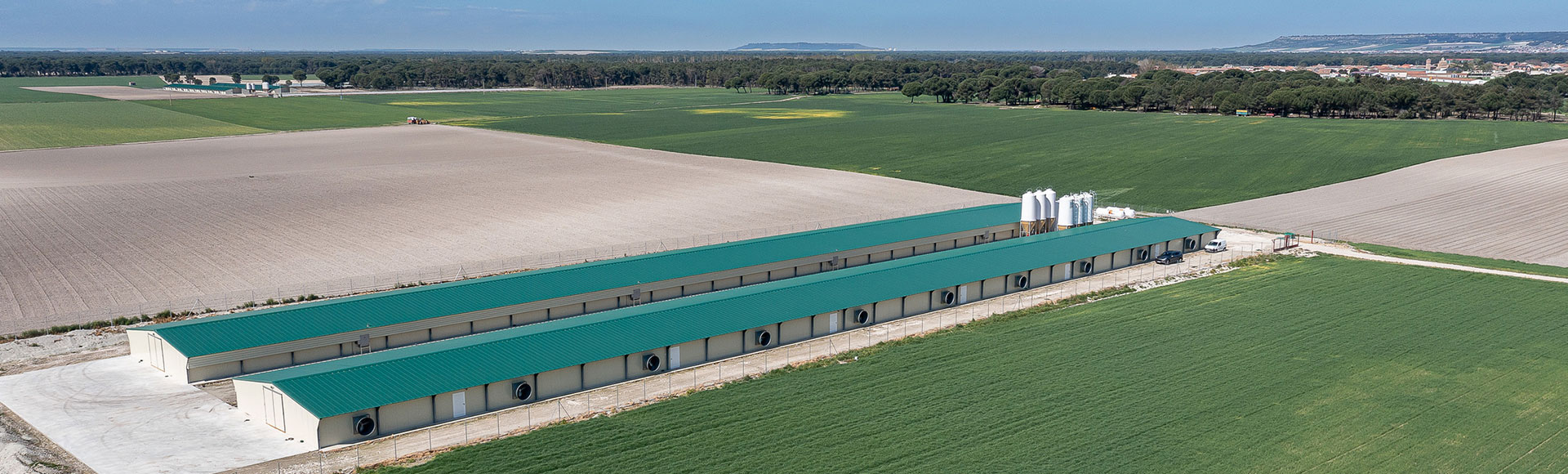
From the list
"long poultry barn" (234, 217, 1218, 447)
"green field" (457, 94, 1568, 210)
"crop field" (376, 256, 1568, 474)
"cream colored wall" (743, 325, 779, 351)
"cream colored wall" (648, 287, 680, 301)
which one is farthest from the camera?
"green field" (457, 94, 1568, 210)

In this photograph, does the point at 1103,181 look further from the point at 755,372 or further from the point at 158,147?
the point at 158,147

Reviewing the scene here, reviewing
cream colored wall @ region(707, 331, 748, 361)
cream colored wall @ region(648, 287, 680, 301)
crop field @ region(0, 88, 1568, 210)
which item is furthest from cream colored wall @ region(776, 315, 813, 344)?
crop field @ region(0, 88, 1568, 210)

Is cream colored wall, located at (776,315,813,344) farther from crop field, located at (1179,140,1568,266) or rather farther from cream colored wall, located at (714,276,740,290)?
crop field, located at (1179,140,1568,266)

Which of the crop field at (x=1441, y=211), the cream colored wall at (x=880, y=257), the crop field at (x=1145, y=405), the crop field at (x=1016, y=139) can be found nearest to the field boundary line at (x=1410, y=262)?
the crop field at (x=1441, y=211)

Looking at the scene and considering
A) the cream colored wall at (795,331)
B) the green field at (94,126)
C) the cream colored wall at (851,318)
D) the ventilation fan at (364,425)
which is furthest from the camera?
the green field at (94,126)

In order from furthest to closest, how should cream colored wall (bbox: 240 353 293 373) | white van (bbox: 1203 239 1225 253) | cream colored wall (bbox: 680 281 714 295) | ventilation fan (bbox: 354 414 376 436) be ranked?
white van (bbox: 1203 239 1225 253)
cream colored wall (bbox: 680 281 714 295)
cream colored wall (bbox: 240 353 293 373)
ventilation fan (bbox: 354 414 376 436)

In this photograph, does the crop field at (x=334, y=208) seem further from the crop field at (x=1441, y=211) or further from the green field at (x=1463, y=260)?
the green field at (x=1463, y=260)

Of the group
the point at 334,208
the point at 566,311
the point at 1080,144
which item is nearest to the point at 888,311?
the point at 566,311
